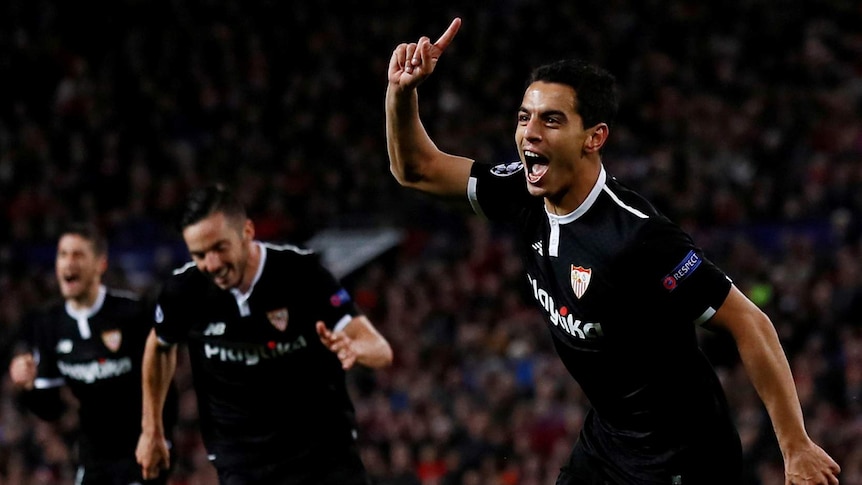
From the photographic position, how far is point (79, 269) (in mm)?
7156

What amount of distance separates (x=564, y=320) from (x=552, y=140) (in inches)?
26.6

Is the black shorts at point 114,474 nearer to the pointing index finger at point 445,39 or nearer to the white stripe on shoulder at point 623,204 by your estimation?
the pointing index finger at point 445,39

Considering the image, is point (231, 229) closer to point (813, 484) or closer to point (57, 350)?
point (57, 350)

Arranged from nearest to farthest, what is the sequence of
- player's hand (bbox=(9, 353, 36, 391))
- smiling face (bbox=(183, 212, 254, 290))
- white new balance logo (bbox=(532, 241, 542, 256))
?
1. white new balance logo (bbox=(532, 241, 542, 256))
2. smiling face (bbox=(183, 212, 254, 290))
3. player's hand (bbox=(9, 353, 36, 391))

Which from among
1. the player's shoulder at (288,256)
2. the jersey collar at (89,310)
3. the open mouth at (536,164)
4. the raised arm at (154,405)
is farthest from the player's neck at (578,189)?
the jersey collar at (89,310)

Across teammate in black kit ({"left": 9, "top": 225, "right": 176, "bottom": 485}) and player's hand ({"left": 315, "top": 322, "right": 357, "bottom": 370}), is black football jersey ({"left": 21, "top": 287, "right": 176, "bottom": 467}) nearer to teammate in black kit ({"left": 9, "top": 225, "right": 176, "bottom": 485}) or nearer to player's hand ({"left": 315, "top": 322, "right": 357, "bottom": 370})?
teammate in black kit ({"left": 9, "top": 225, "right": 176, "bottom": 485})

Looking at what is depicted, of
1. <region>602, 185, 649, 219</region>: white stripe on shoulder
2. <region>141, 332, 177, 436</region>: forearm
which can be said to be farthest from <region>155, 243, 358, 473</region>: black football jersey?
<region>602, 185, 649, 219</region>: white stripe on shoulder

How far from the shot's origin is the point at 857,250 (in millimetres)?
11852

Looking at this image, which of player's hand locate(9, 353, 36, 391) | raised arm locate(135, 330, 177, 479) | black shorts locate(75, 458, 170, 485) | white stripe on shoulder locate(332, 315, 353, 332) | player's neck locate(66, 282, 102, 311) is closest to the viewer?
white stripe on shoulder locate(332, 315, 353, 332)

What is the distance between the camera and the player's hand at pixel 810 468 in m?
4.07

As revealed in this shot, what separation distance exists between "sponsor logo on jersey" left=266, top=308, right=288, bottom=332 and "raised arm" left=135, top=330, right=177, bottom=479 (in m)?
0.62

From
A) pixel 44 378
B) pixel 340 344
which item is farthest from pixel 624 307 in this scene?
pixel 44 378

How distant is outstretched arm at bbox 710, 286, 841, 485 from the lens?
409 centimetres

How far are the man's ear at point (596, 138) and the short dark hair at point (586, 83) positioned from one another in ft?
0.06
